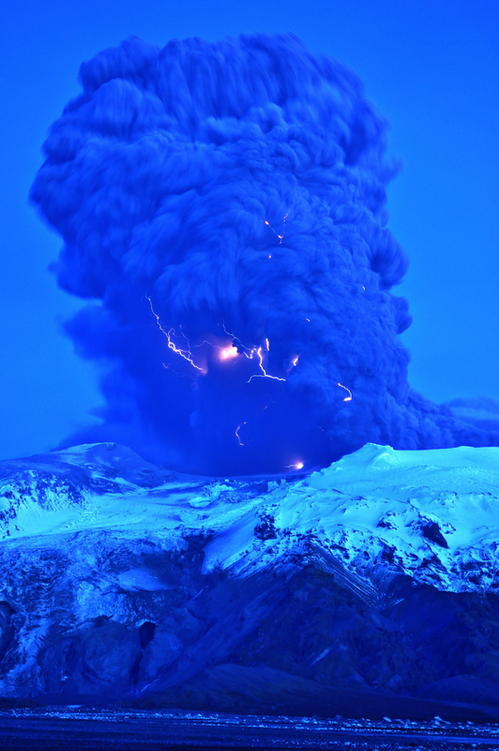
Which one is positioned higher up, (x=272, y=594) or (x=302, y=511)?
(x=302, y=511)

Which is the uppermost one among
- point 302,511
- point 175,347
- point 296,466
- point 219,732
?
point 175,347

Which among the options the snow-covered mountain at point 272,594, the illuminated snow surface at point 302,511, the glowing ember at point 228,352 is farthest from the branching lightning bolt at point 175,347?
the snow-covered mountain at point 272,594

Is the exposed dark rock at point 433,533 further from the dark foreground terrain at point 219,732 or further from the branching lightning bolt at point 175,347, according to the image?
the branching lightning bolt at point 175,347

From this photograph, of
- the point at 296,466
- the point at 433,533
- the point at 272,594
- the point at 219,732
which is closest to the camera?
the point at 219,732

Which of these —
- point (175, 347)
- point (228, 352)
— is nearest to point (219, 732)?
point (228, 352)

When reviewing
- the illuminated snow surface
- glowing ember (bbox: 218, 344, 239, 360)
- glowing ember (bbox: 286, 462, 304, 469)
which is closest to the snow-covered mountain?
the illuminated snow surface

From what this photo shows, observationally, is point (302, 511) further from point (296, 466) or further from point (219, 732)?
point (219, 732)
